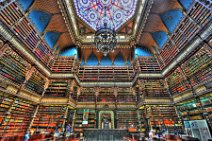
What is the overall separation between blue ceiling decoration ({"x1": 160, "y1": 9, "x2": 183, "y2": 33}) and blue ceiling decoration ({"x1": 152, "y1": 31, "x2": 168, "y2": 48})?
3.01 ft

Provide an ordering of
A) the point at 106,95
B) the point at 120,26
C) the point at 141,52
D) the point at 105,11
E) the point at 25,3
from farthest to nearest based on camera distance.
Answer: the point at 141,52 < the point at 120,26 < the point at 106,95 < the point at 105,11 < the point at 25,3

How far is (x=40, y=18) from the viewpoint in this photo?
8141 millimetres

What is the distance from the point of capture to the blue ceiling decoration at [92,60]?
1240cm

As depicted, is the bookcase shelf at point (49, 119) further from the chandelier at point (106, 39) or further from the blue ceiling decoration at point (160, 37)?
the blue ceiling decoration at point (160, 37)

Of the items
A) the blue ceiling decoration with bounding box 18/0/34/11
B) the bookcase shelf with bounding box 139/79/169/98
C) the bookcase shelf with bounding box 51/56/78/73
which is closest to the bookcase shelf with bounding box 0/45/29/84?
the blue ceiling decoration with bounding box 18/0/34/11

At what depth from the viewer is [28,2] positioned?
6.97 meters

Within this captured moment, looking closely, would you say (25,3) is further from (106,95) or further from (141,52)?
(141,52)

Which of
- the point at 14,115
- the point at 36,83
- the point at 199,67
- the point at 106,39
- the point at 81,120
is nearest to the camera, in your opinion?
the point at 106,39

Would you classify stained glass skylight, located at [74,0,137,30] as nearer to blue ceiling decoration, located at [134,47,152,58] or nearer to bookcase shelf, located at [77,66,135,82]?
blue ceiling decoration, located at [134,47,152,58]

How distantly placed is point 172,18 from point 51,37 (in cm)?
1021

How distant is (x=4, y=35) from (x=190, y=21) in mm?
10476

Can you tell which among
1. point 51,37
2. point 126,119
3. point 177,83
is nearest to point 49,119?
point 126,119

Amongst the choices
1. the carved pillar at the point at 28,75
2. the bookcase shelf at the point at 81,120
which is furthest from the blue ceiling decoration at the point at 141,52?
the carved pillar at the point at 28,75

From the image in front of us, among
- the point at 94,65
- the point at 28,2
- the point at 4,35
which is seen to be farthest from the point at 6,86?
the point at 94,65
